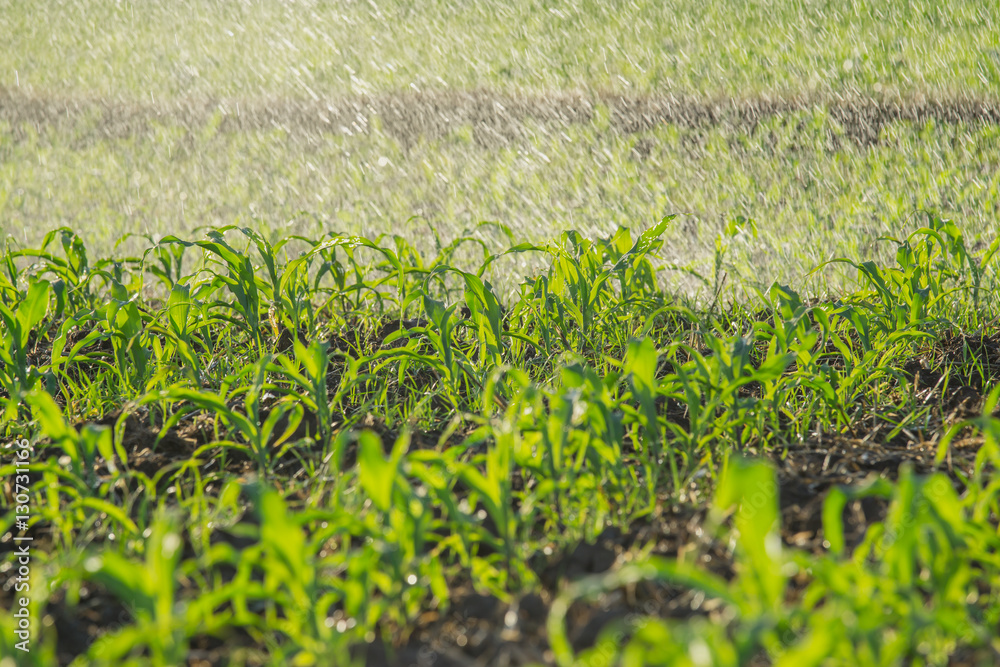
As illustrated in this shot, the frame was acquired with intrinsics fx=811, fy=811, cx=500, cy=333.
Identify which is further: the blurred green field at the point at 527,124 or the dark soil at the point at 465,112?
the dark soil at the point at 465,112

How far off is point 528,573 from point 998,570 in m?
0.77

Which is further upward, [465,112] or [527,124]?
[465,112]

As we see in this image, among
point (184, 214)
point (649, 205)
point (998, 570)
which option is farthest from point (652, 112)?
point (998, 570)

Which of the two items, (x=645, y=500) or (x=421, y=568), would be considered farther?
(x=645, y=500)

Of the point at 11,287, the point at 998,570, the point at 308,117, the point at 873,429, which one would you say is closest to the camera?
the point at 998,570

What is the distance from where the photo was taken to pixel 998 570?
4.38 feet

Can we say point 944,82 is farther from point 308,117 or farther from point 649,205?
point 308,117

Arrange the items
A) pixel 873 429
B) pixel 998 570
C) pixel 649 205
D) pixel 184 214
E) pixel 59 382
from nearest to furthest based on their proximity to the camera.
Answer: pixel 998 570, pixel 873 429, pixel 59 382, pixel 649 205, pixel 184 214

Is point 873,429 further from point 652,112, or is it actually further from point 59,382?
point 652,112

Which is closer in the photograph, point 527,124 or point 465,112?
point 527,124

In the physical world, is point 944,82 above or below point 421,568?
above

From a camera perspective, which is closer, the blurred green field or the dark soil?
the blurred green field

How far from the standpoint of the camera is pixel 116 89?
7156 millimetres

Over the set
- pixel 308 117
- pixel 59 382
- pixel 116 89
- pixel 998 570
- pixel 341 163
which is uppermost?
pixel 116 89
